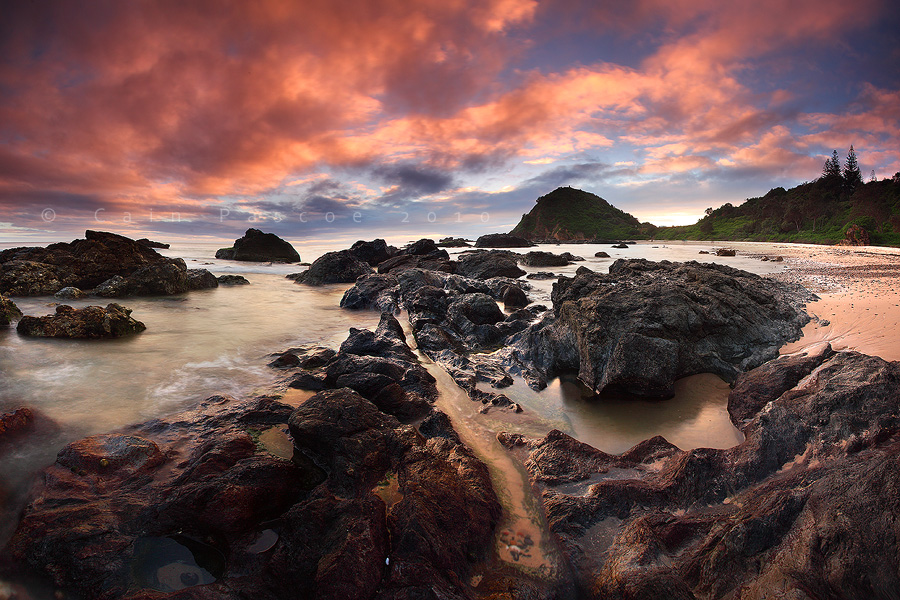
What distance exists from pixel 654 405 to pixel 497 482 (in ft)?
8.88

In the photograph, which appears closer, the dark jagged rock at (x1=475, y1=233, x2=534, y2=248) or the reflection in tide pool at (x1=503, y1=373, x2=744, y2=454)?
the reflection in tide pool at (x1=503, y1=373, x2=744, y2=454)

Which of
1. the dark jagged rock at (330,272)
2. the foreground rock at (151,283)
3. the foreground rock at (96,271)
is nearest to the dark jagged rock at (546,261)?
the dark jagged rock at (330,272)

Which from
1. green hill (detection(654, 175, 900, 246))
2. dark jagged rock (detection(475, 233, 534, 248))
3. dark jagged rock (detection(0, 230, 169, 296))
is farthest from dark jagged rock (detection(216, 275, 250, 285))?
green hill (detection(654, 175, 900, 246))

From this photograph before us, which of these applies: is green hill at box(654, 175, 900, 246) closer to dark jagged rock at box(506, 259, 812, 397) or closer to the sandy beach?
the sandy beach

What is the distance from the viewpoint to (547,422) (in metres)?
4.89

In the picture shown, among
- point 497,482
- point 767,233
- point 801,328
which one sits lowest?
point 497,482

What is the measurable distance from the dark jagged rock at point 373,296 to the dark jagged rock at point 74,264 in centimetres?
919

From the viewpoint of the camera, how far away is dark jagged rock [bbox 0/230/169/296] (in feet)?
46.0

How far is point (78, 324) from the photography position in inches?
320

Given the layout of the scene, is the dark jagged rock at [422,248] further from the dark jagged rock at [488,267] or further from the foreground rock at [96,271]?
the foreground rock at [96,271]

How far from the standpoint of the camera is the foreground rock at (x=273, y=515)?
246cm

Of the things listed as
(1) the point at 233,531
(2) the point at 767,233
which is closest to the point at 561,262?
(1) the point at 233,531

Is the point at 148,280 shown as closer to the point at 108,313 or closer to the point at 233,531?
the point at 108,313

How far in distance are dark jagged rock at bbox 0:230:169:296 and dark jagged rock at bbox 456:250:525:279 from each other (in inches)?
569
